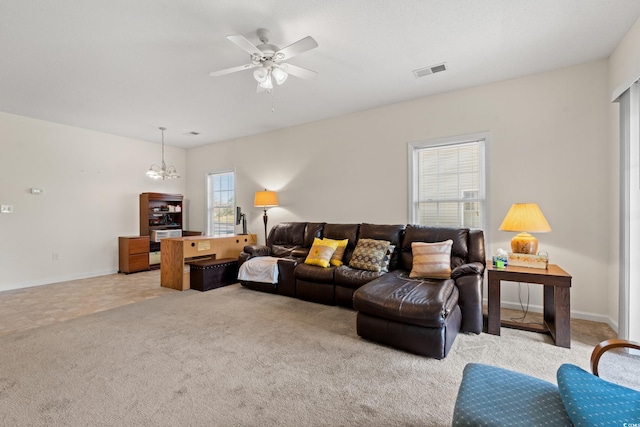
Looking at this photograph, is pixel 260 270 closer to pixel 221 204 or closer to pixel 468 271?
pixel 468 271

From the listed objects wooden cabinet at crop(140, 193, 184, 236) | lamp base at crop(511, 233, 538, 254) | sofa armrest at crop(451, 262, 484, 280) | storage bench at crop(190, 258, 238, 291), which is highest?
wooden cabinet at crop(140, 193, 184, 236)

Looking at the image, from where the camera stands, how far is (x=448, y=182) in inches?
161

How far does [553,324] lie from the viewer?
2.73m

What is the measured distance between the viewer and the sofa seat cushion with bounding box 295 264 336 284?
12.2 ft

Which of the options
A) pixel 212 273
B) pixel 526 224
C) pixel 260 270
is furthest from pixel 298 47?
pixel 212 273

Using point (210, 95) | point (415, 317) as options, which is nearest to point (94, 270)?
point (210, 95)

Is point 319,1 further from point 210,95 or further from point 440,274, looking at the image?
point 440,274

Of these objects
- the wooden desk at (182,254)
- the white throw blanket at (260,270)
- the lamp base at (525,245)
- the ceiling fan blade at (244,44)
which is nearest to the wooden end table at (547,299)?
the lamp base at (525,245)

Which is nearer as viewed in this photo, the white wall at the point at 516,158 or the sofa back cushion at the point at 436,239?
the white wall at the point at 516,158

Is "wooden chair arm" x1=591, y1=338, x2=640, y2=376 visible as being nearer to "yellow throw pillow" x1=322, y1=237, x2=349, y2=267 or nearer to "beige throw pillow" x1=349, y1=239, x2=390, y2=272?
"beige throw pillow" x1=349, y1=239, x2=390, y2=272

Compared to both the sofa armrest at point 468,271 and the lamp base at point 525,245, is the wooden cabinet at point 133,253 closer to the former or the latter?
the sofa armrest at point 468,271

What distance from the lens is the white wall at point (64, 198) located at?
4.71 meters

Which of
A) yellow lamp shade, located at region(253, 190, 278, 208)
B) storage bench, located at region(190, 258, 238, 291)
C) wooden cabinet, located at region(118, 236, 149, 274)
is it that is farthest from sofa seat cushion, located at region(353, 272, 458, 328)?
wooden cabinet, located at region(118, 236, 149, 274)

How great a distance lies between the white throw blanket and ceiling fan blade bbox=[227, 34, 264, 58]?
2759mm
